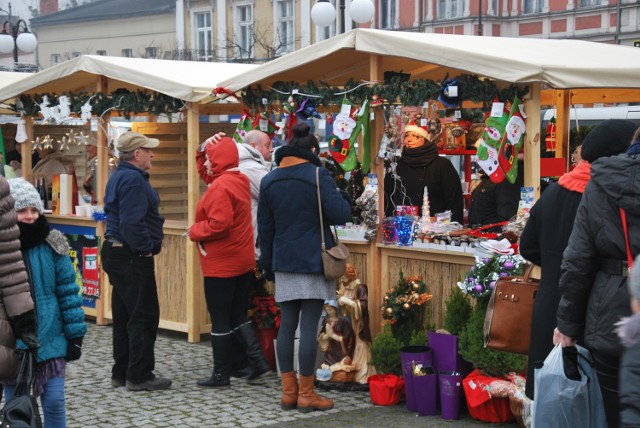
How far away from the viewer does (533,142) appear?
6695 millimetres

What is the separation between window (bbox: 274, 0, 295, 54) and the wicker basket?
37.4m

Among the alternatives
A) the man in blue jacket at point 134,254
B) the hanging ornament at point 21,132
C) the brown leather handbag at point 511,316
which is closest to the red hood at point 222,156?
the man in blue jacket at point 134,254

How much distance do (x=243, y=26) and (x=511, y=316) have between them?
138 ft

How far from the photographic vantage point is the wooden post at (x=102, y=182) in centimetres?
992

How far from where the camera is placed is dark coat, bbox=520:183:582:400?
5039mm

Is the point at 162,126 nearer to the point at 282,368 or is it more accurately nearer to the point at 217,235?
the point at 217,235

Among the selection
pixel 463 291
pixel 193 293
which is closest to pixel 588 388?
pixel 463 291

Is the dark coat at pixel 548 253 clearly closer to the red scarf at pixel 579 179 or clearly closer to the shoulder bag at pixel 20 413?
the red scarf at pixel 579 179

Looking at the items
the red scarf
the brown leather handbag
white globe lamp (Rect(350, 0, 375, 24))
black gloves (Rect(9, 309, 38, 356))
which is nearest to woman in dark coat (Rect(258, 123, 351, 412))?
the brown leather handbag

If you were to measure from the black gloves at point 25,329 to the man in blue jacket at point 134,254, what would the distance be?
2.33 metres

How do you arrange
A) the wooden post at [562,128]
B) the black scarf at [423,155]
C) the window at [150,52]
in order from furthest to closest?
the window at [150,52] < the wooden post at [562,128] < the black scarf at [423,155]

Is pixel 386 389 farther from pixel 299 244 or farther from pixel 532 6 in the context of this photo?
→ pixel 532 6

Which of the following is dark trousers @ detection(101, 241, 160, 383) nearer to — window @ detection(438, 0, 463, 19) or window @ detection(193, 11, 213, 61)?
window @ detection(438, 0, 463, 19)

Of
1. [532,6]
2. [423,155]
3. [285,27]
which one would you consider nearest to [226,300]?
[423,155]
